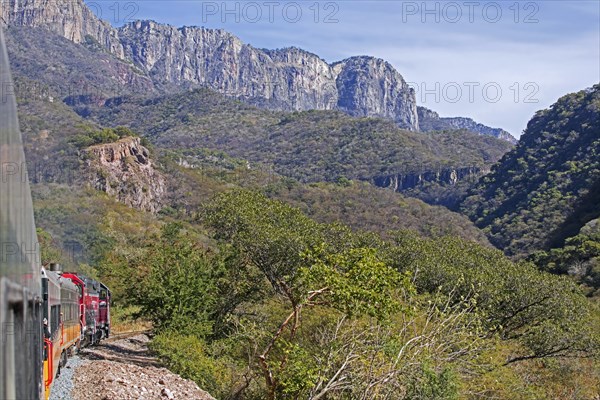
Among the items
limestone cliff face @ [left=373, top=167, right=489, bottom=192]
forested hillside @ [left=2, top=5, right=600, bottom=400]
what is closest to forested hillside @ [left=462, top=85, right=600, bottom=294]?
forested hillside @ [left=2, top=5, right=600, bottom=400]

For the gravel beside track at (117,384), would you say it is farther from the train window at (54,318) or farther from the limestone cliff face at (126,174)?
the limestone cliff face at (126,174)

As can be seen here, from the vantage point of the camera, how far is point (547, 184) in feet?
335

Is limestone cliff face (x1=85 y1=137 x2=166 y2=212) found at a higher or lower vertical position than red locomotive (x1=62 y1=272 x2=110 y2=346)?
higher

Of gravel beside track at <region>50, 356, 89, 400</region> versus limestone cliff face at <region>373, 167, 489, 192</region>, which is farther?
limestone cliff face at <region>373, 167, 489, 192</region>

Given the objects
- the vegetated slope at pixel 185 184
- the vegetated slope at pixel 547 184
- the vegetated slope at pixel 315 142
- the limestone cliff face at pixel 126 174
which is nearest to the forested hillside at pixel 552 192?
the vegetated slope at pixel 547 184

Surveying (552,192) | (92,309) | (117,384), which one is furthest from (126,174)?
(117,384)

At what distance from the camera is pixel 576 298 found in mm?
25391

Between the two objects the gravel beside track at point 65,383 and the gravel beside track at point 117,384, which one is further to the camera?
the gravel beside track at point 117,384

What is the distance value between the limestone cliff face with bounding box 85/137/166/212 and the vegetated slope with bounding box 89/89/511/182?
63480 mm

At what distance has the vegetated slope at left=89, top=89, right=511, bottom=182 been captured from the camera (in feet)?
538

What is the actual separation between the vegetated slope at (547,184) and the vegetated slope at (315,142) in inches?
1374

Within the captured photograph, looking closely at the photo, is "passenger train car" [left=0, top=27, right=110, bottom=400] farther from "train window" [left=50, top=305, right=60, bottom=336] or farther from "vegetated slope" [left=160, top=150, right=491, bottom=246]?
"vegetated slope" [left=160, top=150, right=491, bottom=246]

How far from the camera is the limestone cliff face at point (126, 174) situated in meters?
81.9

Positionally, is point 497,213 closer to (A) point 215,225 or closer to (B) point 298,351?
(A) point 215,225
